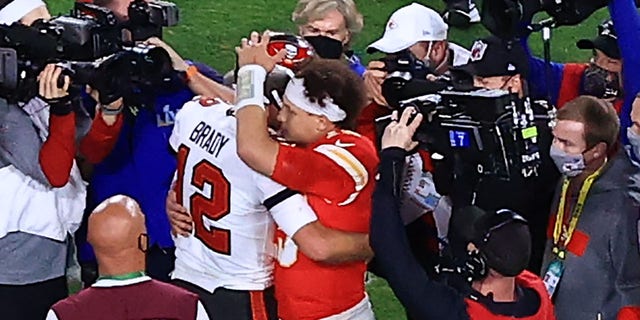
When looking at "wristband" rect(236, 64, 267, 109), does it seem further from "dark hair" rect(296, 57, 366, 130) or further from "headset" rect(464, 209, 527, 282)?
"headset" rect(464, 209, 527, 282)

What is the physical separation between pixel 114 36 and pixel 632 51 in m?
1.81

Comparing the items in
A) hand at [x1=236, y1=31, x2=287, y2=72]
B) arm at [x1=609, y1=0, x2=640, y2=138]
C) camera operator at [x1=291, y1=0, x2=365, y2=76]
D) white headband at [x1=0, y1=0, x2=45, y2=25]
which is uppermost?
arm at [x1=609, y1=0, x2=640, y2=138]

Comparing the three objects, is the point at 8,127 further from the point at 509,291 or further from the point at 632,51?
the point at 632,51

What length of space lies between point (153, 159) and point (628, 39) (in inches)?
71.9

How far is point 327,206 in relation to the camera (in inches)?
168

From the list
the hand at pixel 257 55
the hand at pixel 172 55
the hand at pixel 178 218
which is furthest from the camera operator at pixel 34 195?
the hand at pixel 257 55

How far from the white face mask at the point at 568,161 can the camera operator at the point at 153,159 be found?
1.35 meters

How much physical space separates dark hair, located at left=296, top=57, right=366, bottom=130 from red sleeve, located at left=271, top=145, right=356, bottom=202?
0.18 m

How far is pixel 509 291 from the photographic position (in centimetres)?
380

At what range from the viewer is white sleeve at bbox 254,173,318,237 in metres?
4.23

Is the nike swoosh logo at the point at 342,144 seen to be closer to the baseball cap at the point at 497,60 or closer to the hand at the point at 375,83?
the hand at the point at 375,83

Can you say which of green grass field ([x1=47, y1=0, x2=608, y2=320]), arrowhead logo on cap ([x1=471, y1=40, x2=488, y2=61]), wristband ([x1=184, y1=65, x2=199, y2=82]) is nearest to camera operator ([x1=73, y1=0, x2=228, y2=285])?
wristband ([x1=184, y1=65, x2=199, y2=82])

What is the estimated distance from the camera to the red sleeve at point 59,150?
4504 mm

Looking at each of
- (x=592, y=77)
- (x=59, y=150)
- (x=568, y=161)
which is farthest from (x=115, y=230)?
(x=592, y=77)
